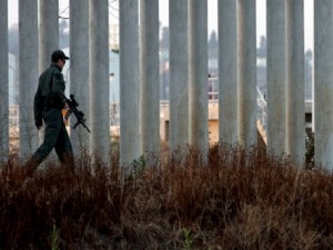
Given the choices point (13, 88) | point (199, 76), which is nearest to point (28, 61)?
point (199, 76)

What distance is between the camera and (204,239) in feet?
23.7

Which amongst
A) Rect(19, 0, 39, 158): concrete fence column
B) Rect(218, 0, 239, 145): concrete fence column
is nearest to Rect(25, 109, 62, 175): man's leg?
Rect(19, 0, 39, 158): concrete fence column

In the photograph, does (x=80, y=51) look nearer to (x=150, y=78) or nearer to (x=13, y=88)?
(x=150, y=78)

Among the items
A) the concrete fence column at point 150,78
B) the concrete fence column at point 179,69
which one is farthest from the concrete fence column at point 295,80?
the concrete fence column at point 150,78

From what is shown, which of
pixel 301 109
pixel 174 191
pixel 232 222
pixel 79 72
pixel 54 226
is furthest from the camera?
pixel 301 109

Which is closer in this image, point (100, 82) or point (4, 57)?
point (4, 57)

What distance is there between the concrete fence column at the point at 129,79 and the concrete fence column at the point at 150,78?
20.7 inches

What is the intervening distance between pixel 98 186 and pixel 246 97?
6.70 m

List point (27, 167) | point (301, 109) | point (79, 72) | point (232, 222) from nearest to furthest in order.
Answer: point (232, 222) < point (27, 167) < point (79, 72) < point (301, 109)

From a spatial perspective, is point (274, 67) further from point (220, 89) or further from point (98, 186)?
point (98, 186)

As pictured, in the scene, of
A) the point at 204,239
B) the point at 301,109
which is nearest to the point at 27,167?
the point at 204,239

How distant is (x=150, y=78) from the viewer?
14.0 metres

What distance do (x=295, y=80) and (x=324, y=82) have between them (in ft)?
2.91

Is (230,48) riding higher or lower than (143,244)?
higher
